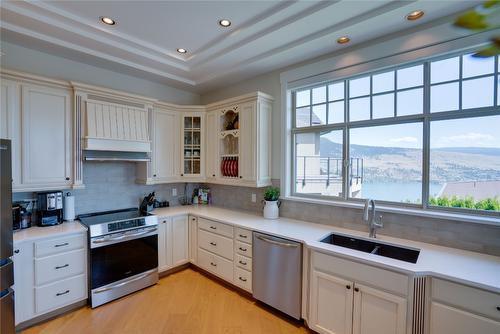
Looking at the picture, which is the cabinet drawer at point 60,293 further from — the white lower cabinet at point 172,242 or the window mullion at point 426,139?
the window mullion at point 426,139

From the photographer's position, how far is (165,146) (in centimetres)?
374

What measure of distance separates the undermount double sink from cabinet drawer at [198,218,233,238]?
1.15 m

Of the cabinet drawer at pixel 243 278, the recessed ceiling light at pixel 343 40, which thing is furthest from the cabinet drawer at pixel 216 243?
the recessed ceiling light at pixel 343 40

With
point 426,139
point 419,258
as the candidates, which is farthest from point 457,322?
point 426,139

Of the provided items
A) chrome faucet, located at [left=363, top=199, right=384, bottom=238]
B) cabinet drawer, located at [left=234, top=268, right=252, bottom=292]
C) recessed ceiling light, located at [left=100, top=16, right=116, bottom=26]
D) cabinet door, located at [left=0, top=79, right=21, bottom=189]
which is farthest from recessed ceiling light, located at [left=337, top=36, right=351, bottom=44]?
cabinet door, located at [left=0, top=79, right=21, bottom=189]

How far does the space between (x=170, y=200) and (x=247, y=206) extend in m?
1.29

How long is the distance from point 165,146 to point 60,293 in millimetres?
2081

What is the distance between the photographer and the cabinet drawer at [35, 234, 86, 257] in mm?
2429

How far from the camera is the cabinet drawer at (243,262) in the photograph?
2.87m

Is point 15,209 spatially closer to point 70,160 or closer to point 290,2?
point 70,160

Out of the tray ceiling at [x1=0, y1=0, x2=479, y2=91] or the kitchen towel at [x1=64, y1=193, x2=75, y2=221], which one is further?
the kitchen towel at [x1=64, y1=193, x2=75, y2=221]

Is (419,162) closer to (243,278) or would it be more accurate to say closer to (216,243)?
(243,278)

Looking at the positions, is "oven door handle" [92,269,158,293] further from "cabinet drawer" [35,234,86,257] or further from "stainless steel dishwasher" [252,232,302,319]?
"stainless steel dishwasher" [252,232,302,319]

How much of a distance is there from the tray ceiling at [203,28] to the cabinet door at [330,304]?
7.52 feet
